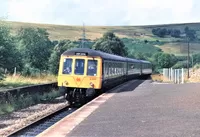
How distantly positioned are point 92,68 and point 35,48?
133 feet

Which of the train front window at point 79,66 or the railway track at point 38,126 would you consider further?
the train front window at point 79,66

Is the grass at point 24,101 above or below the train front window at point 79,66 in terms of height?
below

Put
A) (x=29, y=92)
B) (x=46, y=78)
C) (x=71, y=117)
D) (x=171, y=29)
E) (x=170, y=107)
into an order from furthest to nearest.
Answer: (x=171, y=29) → (x=46, y=78) → (x=29, y=92) → (x=170, y=107) → (x=71, y=117)

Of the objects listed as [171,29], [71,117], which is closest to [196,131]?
[71,117]

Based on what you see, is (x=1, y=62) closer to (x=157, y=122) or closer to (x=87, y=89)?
(x=87, y=89)

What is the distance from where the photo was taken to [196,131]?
1082cm

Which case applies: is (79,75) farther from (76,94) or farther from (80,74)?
(76,94)

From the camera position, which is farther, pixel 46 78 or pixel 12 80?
pixel 46 78

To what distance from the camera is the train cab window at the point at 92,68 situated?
23.4 metres

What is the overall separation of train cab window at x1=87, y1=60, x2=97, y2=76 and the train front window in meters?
0.29

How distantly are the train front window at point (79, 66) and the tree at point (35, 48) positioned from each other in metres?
38.8

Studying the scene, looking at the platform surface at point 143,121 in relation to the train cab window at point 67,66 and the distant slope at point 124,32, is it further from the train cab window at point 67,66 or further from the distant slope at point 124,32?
the distant slope at point 124,32

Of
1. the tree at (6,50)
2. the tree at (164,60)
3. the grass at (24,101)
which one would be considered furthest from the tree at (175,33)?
the grass at (24,101)

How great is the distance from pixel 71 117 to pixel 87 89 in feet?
28.9
